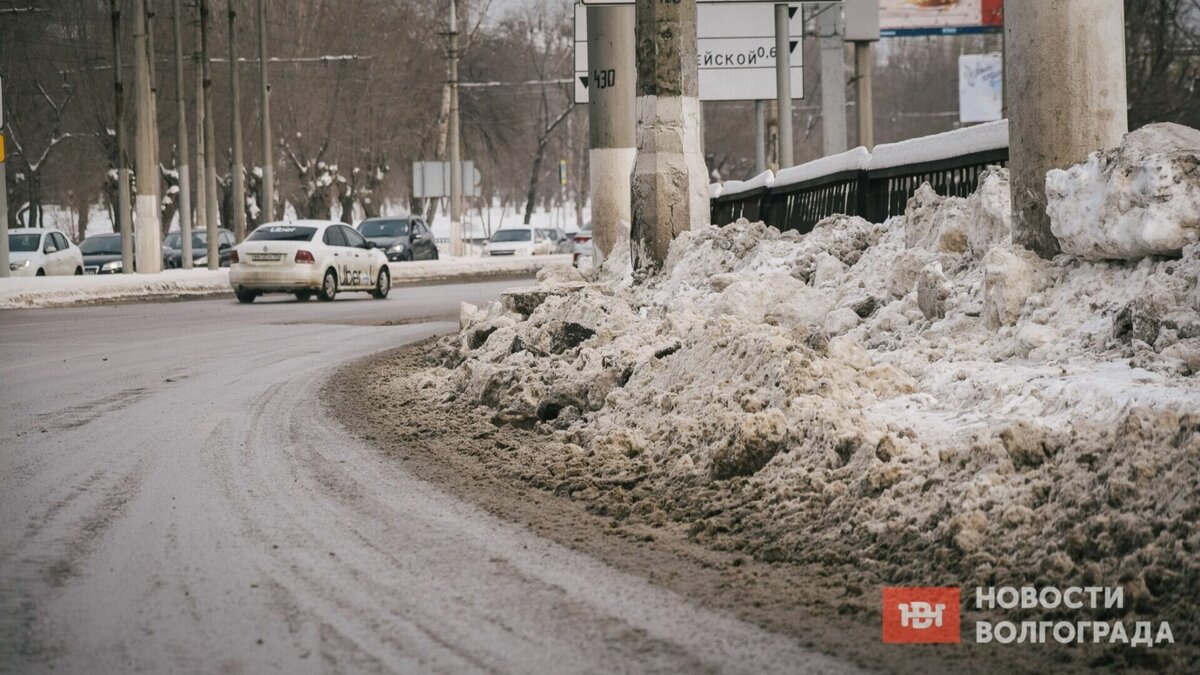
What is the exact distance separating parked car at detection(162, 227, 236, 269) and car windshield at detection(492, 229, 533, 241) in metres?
10.7

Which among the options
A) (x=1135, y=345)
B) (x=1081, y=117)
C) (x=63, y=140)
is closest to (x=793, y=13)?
(x=1081, y=117)

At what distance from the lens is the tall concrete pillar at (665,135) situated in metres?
15.6

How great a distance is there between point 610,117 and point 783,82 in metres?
9.31

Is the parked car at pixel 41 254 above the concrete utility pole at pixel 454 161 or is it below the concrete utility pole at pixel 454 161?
below

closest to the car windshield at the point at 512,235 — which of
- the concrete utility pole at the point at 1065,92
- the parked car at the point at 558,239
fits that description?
the parked car at the point at 558,239

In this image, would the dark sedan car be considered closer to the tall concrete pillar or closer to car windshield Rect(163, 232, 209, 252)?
car windshield Rect(163, 232, 209, 252)

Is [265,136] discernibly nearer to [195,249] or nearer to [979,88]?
[195,249]

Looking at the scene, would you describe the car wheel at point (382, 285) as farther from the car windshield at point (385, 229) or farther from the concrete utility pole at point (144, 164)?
the car windshield at point (385, 229)

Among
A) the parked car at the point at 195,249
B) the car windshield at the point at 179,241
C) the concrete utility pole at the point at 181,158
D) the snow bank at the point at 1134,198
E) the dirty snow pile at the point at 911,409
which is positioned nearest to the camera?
the dirty snow pile at the point at 911,409

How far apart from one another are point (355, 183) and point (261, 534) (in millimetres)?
62670

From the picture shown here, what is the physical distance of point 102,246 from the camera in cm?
4731

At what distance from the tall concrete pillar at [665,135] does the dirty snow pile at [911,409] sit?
134 inches

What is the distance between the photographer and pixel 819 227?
13.5 metres

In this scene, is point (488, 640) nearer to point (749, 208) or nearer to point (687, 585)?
point (687, 585)
